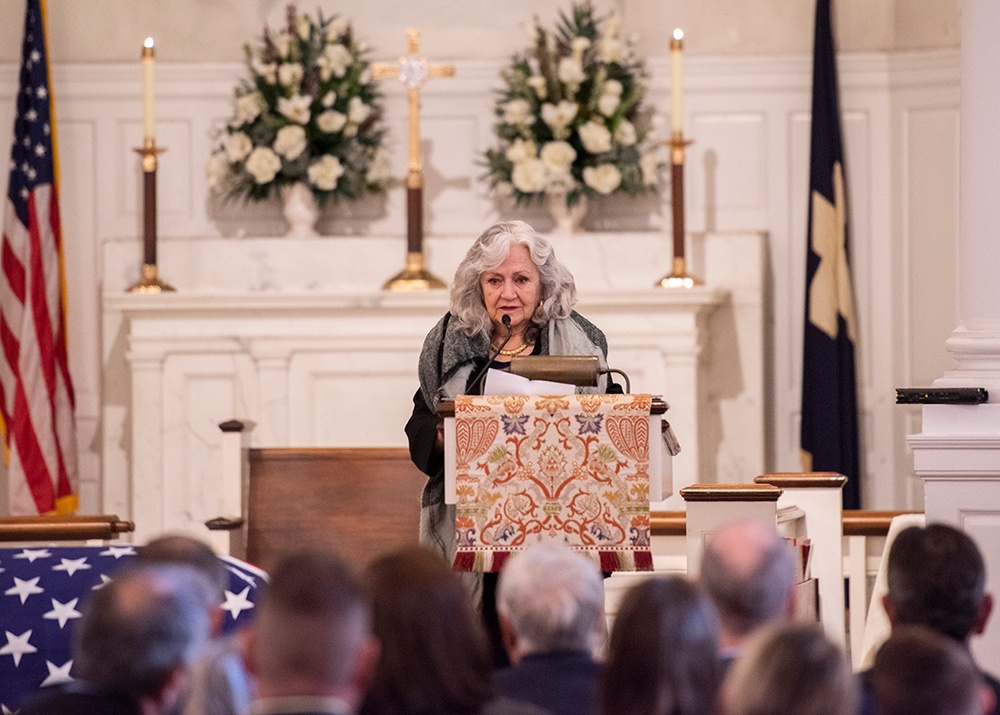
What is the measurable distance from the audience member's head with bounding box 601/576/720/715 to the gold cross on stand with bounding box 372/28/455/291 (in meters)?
5.03

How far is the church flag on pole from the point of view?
25.9ft

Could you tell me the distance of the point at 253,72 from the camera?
8.16 metres

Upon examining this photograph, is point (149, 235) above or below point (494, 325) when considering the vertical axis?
above

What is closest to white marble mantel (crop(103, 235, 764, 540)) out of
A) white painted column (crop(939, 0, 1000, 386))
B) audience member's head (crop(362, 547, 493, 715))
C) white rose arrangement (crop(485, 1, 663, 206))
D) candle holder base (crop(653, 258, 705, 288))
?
candle holder base (crop(653, 258, 705, 288))

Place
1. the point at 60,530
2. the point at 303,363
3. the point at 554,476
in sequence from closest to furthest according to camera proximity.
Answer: the point at 554,476, the point at 60,530, the point at 303,363

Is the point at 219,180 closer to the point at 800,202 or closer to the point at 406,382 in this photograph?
the point at 406,382

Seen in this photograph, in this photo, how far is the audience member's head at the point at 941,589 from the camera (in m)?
3.18

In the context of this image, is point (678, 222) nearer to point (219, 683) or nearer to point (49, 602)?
point (49, 602)

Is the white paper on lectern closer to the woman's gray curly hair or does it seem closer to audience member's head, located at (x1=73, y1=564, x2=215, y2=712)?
the woman's gray curly hair

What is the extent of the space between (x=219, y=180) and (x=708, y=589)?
554 centimetres

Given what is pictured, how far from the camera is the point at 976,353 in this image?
5715 millimetres

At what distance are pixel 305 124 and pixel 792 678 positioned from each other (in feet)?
19.4

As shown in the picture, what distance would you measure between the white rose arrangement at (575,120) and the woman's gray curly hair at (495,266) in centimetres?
320

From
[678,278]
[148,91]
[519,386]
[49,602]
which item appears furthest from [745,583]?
[148,91]
